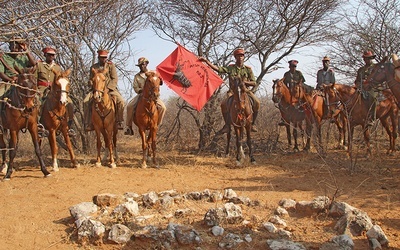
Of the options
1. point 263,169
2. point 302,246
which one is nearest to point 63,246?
point 302,246

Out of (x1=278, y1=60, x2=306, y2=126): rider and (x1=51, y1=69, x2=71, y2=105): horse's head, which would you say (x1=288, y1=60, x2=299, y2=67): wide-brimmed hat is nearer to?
(x1=278, y1=60, x2=306, y2=126): rider

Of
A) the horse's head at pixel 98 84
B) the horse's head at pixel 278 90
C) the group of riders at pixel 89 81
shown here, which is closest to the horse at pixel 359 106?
the horse's head at pixel 278 90

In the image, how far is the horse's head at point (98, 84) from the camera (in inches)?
368

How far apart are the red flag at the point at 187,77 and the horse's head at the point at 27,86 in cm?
332

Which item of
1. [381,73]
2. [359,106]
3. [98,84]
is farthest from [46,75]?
[359,106]

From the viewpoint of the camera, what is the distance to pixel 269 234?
16.8 ft

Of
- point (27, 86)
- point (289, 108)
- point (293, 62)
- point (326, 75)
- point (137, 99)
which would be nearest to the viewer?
point (27, 86)

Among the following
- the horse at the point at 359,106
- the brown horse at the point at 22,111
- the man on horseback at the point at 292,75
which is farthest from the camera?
the man on horseback at the point at 292,75

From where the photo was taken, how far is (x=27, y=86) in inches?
313

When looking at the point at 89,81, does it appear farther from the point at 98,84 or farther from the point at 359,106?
the point at 359,106

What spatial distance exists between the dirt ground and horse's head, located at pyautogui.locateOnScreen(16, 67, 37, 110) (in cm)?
164

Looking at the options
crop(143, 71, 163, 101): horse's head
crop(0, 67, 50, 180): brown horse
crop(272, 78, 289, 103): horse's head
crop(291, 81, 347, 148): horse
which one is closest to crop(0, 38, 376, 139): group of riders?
crop(0, 67, 50, 180): brown horse

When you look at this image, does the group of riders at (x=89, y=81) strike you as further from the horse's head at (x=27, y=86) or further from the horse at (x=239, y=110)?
the horse at (x=239, y=110)

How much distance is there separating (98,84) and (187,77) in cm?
236
